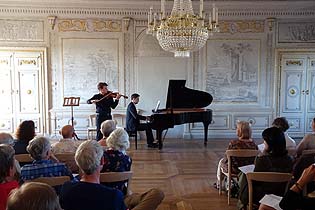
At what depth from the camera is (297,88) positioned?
29.2 feet

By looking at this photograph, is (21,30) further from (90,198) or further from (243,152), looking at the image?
(90,198)

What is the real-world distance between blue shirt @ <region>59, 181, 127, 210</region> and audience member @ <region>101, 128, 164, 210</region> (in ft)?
0.67

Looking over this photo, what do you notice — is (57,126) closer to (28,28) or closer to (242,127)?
(28,28)

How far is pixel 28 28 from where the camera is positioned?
8.45 metres

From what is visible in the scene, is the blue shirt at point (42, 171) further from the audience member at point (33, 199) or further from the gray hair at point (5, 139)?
the audience member at point (33, 199)

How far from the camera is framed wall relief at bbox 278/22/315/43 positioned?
8758 mm

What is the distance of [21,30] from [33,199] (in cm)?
789

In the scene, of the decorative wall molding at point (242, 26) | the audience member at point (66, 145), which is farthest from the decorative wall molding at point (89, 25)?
the audience member at point (66, 145)

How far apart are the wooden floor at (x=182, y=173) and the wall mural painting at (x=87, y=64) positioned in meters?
1.90

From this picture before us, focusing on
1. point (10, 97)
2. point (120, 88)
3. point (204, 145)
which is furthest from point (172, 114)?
point (10, 97)

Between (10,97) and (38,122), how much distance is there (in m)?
0.87

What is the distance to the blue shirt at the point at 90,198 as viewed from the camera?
79.4 inches

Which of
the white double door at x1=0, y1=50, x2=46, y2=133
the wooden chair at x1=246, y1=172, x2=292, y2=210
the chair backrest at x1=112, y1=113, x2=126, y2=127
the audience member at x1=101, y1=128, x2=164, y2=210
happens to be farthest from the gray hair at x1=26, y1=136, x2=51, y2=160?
the white double door at x1=0, y1=50, x2=46, y2=133

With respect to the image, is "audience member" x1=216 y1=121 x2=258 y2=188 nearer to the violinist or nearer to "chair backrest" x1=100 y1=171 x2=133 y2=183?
"chair backrest" x1=100 y1=171 x2=133 y2=183
